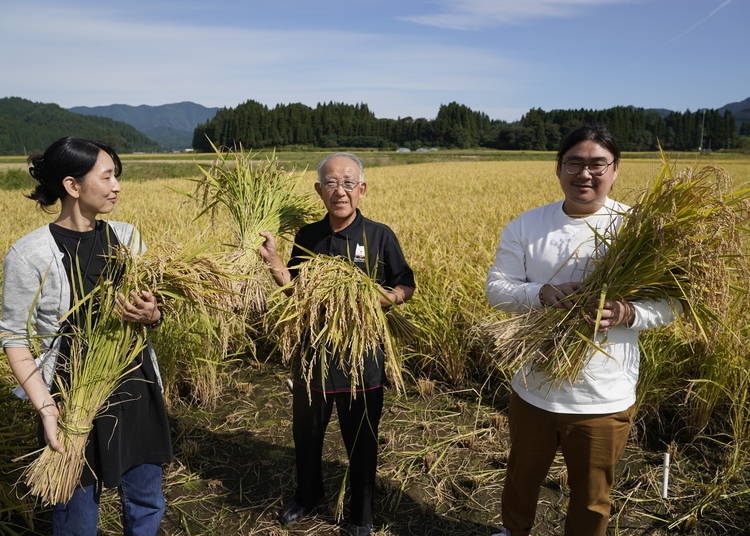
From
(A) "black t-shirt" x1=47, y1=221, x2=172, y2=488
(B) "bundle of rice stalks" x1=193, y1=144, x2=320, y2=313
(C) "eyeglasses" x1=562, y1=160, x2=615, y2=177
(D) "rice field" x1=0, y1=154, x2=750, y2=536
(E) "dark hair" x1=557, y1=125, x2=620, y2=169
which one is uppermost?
(E) "dark hair" x1=557, y1=125, x2=620, y2=169

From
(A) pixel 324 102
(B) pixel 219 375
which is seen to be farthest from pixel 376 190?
(A) pixel 324 102

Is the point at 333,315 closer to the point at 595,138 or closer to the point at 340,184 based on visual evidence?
the point at 340,184

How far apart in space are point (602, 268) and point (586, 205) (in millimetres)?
255

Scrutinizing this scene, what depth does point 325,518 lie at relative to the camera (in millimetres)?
2398

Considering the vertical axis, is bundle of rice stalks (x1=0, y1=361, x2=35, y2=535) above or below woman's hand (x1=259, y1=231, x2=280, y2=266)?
below

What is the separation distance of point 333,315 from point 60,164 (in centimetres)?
109

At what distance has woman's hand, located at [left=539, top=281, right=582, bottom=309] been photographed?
1.75 m

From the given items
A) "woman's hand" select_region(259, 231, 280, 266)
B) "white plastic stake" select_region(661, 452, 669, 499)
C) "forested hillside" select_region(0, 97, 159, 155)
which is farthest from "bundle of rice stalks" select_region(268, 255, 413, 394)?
"forested hillside" select_region(0, 97, 159, 155)

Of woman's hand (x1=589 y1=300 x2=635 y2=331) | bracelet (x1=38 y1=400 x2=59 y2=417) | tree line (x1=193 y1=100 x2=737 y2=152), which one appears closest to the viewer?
bracelet (x1=38 y1=400 x2=59 y2=417)

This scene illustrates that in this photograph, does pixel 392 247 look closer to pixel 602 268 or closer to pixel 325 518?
pixel 602 268

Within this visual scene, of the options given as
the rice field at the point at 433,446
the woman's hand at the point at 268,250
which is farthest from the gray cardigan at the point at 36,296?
the woman's hand at the point at 268,250

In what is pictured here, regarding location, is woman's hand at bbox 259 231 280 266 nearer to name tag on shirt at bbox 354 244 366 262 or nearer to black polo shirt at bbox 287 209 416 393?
black polo shirt at bbox 287 209 416 393

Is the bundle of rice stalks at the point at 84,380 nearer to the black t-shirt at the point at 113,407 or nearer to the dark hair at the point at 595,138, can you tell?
the black t-shirt at the point at 113,407

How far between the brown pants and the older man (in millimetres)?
616
